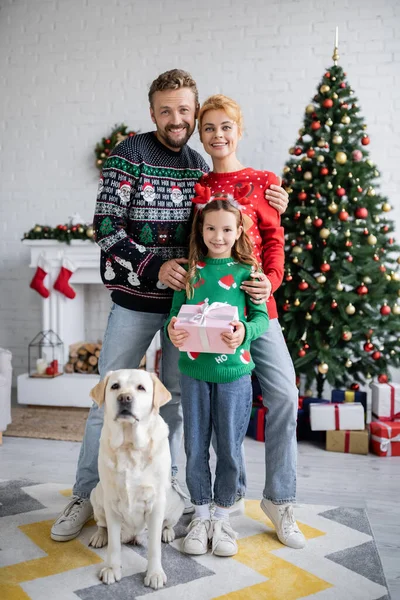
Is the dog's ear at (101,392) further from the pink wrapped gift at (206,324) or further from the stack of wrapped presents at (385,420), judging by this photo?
the stack of wrapped presents at (385,420)

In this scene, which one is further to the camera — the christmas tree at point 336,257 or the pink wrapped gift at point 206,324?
the christmas tree at point 336,257

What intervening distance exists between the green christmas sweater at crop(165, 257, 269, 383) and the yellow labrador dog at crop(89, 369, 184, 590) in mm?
198

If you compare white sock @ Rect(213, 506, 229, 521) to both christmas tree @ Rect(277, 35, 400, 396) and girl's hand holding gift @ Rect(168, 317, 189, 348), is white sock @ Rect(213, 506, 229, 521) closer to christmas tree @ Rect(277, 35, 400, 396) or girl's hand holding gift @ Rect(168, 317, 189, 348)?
girl's hand holding gift @ Rect(168, 317, 189, 348)

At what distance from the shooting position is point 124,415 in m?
1.87

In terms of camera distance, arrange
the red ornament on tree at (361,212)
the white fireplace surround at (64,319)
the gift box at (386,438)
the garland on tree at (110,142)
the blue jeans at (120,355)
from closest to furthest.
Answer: the blue jeans at (120,355), the gift box at (386,438), the red ornament on tree at (361,212), the white fireplace surround at (64,319), the garland on tree at (110,142)

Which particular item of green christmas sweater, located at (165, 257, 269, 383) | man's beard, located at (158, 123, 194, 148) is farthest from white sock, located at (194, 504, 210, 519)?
man's beard, located at (158, 123, 194, 148)

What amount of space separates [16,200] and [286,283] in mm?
2760

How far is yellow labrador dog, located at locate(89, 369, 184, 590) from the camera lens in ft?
6.29

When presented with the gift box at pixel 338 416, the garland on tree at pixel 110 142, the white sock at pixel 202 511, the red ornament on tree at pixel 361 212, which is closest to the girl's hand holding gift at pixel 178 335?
the white sock at pixel 202 511

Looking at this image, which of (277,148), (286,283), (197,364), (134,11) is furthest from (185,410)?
(134,11)

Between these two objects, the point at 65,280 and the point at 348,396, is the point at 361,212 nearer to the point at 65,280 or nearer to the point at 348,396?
the point at 348,396

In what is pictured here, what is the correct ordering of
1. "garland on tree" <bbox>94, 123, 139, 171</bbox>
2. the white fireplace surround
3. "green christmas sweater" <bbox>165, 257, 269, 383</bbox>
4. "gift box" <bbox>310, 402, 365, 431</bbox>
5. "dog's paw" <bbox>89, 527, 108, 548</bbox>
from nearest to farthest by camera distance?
"green christmas sweater" <bbox>165, 257, 269, 383</bbox> → "dog's paw" <bbox>89, 527, 108, 548</bbox> → "gift box" <bbox>310, 402, 365, 431</bbox> → the white fireplace surround → "garland on tree" <bbox>94, 123, 139, 171</bbox>

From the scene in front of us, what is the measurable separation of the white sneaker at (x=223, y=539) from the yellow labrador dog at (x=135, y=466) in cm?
26

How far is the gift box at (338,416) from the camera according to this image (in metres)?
3.58
